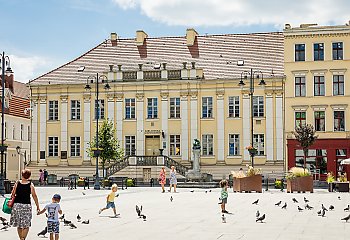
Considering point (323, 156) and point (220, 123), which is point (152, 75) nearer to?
point (220, 123)

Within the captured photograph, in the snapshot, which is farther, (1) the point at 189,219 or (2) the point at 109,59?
(2) the point at 109,59

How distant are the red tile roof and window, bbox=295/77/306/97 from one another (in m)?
2.07

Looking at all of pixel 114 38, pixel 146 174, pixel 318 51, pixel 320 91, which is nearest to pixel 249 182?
pixel 146 174

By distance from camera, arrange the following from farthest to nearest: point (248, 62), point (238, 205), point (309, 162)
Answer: point (248, 62) → point (309, 162) → point (238, 205)

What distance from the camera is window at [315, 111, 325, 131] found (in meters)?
53.5

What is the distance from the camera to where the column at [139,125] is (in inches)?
2226

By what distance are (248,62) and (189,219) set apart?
39584 millimetres

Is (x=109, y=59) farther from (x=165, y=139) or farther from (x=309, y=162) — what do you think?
(x=309, y=162)

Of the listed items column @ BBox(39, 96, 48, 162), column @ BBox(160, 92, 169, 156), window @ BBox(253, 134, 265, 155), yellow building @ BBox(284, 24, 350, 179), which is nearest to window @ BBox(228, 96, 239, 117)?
window @ BBox(253, 134, 265, 155)

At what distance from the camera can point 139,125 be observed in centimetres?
5675

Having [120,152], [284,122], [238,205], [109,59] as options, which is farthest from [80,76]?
[238,205]

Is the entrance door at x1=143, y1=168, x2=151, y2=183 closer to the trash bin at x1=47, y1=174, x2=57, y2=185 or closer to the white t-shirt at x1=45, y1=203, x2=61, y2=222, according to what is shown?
the trash bin at x1=47, y1=174, x2=57, y2=185

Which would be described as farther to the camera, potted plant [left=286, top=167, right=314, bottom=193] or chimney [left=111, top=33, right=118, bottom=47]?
chimney [left=111, top=33, right=118, bottom=47]

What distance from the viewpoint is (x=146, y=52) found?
6072 centimetres
